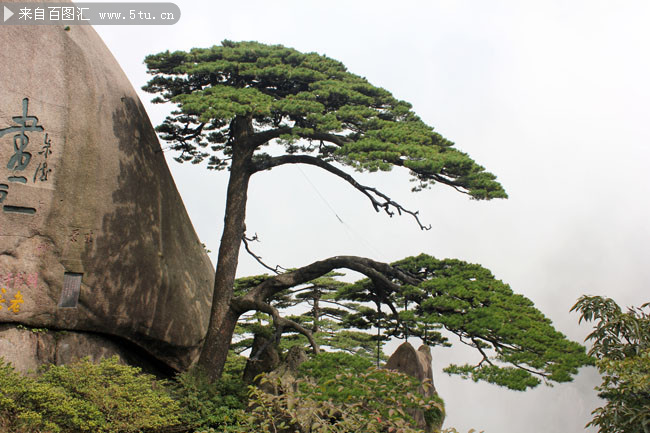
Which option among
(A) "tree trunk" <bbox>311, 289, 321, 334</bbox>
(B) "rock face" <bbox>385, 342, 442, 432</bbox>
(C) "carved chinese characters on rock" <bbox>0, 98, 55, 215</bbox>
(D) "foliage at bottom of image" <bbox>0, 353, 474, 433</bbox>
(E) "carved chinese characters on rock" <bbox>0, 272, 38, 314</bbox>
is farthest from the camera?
(A) "tree trunk" <bbox>311, 289, 321, 334</bbox>

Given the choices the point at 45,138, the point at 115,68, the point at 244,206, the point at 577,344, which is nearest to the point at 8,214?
the point at 45,138

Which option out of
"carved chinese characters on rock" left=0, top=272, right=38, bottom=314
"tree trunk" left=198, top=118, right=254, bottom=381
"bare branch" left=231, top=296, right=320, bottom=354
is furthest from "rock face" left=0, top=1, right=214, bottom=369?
"bare branch" left=231, top=296, right=320, bottom=354

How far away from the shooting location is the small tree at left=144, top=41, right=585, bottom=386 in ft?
28.2

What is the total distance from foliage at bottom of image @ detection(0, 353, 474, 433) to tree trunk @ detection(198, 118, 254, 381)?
1.38 metres

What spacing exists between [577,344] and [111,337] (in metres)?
6.96

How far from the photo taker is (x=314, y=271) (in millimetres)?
10109

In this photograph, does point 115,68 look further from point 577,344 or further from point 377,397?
point 577,344

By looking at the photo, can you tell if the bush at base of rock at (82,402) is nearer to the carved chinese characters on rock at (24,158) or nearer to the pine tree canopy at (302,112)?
the carved chinese characters on rock at (24,158)

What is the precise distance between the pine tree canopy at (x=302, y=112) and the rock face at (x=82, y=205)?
1328 mm

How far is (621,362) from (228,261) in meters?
6.53

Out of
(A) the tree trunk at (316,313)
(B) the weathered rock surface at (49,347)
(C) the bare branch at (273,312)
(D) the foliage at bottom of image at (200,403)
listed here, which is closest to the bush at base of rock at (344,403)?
(D) the foliage at bottom of image at (200,403)

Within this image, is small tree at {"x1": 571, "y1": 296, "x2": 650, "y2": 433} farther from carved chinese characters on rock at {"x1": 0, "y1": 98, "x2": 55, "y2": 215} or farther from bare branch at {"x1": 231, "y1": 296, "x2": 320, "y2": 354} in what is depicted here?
carved chinese characters on rock at {"x1": 0, "y1": 98, "x2": 55, "y2": 215}

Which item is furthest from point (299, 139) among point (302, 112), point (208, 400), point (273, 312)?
point (208, 400)

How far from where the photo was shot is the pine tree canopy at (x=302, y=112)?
8.73 m
